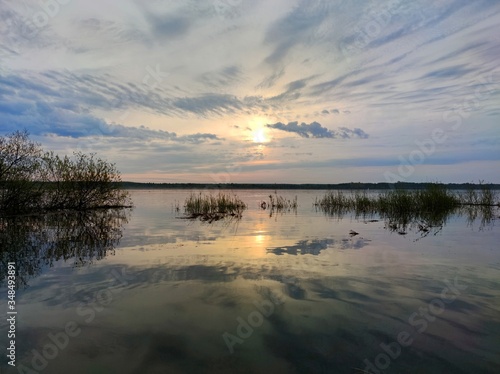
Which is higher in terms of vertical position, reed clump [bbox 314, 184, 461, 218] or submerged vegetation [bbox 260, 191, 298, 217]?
reed clump [bbox 314, 184, 461, 218]

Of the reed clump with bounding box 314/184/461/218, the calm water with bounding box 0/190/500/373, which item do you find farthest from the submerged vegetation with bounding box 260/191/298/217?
the calm water with bounding box 0/190/500/373

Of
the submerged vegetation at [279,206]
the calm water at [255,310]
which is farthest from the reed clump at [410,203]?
the calm water at [255,310]

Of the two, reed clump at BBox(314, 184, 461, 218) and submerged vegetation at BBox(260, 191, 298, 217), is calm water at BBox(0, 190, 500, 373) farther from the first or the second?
submerged vegetation at BBox(260, 191, 298, 217)

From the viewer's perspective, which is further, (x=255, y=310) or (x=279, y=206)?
(x=279, y=206)

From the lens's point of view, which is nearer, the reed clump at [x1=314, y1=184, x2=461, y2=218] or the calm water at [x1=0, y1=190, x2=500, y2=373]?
the calm water at [x1=0, y1=190, x2=500, y2=373]

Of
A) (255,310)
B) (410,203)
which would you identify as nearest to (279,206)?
(410,203)

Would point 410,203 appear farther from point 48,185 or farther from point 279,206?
point 48,185

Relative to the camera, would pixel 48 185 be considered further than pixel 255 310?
Yes

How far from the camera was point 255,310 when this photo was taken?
6.03 meters

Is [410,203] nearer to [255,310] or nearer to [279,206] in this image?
[279,206]

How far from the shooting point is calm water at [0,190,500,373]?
4270mm

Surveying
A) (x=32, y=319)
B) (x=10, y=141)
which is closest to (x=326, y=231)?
(x=32, y=319)

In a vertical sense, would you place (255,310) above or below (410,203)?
below

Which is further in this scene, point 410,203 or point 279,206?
point 279,206
